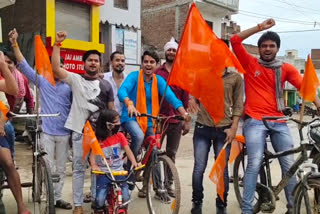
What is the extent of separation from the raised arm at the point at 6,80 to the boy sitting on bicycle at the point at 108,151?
0.90 meters

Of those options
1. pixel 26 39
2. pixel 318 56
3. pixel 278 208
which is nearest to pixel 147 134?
pixel 278 208

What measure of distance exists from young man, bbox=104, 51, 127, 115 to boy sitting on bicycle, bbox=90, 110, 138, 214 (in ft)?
2.68

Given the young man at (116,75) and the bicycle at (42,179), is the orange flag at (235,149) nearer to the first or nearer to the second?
the young man at (116,75)

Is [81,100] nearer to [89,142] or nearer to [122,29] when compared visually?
[89,142]

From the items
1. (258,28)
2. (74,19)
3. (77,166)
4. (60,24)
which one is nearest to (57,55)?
(77,166)

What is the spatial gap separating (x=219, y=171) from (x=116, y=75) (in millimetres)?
1888

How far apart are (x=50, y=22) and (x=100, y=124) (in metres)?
8.43

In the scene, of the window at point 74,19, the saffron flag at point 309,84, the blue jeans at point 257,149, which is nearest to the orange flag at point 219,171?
the blue jeans at point 257,149

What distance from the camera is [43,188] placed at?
360 centimetres

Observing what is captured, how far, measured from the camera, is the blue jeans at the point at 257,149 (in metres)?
3.48

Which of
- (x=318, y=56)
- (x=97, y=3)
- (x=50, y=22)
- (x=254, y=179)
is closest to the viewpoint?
(x=254, y=179)

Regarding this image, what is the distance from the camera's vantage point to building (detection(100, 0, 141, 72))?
43.4 ft

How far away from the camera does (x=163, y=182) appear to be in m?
3.67

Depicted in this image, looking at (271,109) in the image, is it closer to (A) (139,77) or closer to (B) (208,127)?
(B) (208,127)
